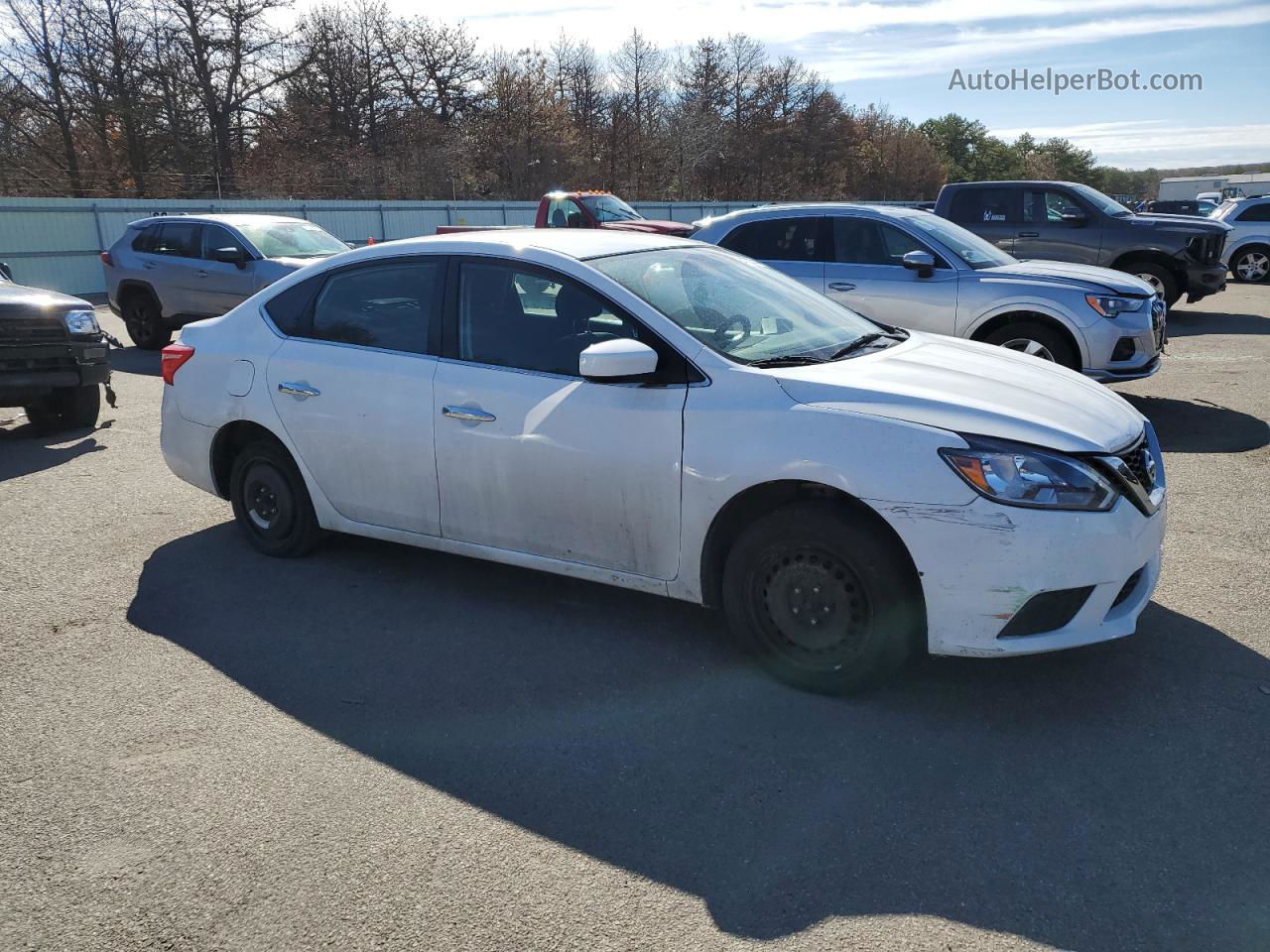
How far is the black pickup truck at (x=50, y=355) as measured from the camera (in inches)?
309

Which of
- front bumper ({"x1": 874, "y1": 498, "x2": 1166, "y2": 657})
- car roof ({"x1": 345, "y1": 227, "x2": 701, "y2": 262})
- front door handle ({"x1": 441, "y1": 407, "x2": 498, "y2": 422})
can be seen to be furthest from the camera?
car roof ({"x1": 345, "y1": 227, "x2": 701, "y2": 262})

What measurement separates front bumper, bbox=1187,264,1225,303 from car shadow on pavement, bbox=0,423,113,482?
13.6 metres

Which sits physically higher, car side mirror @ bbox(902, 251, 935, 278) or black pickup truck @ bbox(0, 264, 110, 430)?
car side mirror @ bbox(902, 251, 935, 278)

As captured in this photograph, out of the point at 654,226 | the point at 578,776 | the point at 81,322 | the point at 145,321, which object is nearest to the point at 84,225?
the point at 145,321

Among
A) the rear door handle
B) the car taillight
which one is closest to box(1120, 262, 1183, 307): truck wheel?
the rear door handle

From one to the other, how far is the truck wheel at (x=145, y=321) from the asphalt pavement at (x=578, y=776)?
9299mm

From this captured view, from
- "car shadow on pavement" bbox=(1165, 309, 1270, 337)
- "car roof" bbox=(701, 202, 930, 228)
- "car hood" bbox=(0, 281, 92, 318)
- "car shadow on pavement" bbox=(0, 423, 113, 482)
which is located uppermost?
"car roof" bbox=(701, 202, 930, 228)

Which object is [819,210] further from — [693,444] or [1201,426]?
[693,444]

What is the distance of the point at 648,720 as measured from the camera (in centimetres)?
362

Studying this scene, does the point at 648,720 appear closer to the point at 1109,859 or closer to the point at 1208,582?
the point at 1109,859

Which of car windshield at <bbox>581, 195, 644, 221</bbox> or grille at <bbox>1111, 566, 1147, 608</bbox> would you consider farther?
car windshield at <bbox>581, 195, 644, 221</bbox>

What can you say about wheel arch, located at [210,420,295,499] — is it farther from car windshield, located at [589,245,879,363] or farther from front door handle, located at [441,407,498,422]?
car windshield, located at [589,245,879,363]

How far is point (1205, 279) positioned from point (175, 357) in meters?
13.7

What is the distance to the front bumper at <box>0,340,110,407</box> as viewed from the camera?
7.82m
